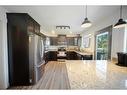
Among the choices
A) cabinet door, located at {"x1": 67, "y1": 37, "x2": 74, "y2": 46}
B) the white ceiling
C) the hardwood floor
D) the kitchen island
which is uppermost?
the white ceiling

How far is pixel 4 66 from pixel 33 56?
804 millimetres

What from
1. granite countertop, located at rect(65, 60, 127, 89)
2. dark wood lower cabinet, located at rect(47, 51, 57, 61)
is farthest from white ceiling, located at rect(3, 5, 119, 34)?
dark wood lower cabinet, located at rect(47, 51, 57, 61)

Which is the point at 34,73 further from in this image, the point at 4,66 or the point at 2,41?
the point at 2,41

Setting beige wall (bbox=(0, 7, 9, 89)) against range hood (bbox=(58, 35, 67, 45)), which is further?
range hood (bbox=(58, 35, 67, 45))

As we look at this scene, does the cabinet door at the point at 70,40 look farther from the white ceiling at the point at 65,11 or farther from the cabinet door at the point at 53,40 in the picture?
the white ceiling at the point at 65,11

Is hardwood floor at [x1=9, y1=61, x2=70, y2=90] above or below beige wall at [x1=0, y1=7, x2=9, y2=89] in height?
below

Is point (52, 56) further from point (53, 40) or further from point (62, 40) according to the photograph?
point (62, 40)

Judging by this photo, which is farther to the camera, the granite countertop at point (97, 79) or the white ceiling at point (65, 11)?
the white ceiling at point (65, 11)

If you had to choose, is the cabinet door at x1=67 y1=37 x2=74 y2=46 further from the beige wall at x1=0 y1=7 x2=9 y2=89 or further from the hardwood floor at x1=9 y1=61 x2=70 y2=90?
the beige wall at x1=0 y1=7 x2=9 y2=89

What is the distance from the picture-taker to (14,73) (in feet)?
9.98

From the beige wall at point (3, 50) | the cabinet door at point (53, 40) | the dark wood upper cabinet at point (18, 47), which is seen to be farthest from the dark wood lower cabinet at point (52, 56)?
the beige wall at point (3, 50)

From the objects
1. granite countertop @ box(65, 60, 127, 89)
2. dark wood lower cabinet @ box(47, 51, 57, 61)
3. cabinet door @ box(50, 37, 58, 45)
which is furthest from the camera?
cabinet door @ box(50, 37, 58, 45)

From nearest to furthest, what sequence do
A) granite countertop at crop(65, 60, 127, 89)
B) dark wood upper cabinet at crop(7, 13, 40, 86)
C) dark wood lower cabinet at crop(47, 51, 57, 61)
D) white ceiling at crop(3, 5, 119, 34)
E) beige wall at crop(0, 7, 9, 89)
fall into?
granite countertop at crop(65, 60, 127, 89), white ceiling at crop(3, 5, 119, 34), beige wall at crop(0, 7, 9, 89), dark wood upper cabinet at crop(7, 13, 40, 86), dark wood lower cabinet at crop(47, 51, 57, 61)
